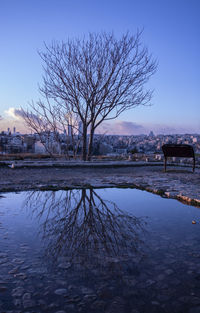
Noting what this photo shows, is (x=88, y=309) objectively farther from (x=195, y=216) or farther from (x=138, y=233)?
(x=195, y=216)

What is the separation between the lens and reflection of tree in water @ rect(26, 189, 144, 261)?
1.99 metres

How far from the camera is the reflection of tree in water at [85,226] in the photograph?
199 cm

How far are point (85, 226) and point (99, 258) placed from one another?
725 mm

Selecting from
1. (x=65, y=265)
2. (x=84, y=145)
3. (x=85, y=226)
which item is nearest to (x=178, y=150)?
(x=84, y=145)

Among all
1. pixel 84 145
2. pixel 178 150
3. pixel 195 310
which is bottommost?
pixel 195 310

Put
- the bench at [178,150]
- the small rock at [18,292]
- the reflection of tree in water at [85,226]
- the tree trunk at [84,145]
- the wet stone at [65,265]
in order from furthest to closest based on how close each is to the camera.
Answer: the tree trunk at [84,145] < the bench at [178,150] < the reflection of tree in water at [85,226] < the wet stone at [65,265] < the small rock at [18,292]

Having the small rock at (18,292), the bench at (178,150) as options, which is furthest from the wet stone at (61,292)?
the bench at (178,150)

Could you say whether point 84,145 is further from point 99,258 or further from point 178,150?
point 99,258

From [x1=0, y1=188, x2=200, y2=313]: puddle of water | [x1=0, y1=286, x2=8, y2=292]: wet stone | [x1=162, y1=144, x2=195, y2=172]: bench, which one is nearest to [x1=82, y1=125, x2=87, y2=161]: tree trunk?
[x1=162, y1=144, x2=195, y2=172]: bench

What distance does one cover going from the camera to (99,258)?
6.05 feet

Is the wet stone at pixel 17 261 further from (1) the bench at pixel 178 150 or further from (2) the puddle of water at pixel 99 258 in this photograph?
(1) the bench at pixel 178 150

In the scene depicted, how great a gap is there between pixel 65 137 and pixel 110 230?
27.9ft

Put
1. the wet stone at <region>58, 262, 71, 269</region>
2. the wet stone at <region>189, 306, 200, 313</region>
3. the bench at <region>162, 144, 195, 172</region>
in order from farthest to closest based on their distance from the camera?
the bench at <region>162, 144, 195, 172</region>, the wet stone at <region>58, 262, 71, 269</region>, the wet stone at <region>189, 306, 200, 313</region>

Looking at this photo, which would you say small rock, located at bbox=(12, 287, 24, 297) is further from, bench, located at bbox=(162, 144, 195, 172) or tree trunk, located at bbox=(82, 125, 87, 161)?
tree trunk, located at bbox=(82, 125, 87, 161)
